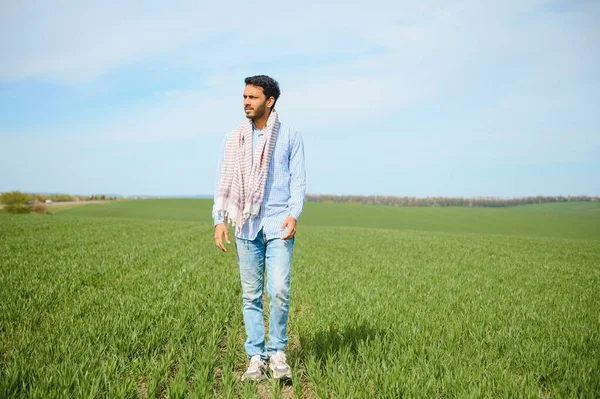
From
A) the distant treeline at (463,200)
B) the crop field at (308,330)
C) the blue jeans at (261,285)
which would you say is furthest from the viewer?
the distant treeline at (463,200)

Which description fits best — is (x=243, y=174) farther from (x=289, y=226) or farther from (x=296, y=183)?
(x=289, y=226)

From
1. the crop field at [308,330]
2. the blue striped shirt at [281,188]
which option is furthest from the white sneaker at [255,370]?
the blue striped shirt at [281,188]

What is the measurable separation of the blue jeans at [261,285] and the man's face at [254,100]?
3.79 ft

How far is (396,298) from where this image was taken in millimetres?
7586

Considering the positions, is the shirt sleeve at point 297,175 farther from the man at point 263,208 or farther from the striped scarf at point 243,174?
the striped scarf at point 243,174

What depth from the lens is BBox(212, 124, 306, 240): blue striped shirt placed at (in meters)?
3.75

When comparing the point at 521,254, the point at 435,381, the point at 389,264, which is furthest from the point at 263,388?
the point at 521,254

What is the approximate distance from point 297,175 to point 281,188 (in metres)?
0.20

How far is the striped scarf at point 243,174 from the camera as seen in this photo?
377 cm

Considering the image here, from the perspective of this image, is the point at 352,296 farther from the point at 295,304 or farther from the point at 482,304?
the point at 482,304

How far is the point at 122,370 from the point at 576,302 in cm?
857

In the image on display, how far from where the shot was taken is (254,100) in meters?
3.80

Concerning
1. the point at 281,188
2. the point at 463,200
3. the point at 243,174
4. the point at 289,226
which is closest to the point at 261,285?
the point at 289,226

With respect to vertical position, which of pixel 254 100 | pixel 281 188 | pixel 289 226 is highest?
pixel 254 100
